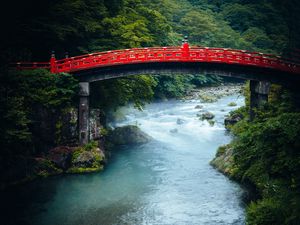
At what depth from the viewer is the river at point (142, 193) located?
83.2 feet

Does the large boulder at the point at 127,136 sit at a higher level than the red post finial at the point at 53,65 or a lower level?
lower

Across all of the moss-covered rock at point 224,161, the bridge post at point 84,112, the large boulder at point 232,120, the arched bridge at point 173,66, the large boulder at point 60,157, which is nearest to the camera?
the moss-covered rock at point 224,161

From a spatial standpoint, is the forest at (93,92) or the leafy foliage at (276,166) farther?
the forest at (93,92)

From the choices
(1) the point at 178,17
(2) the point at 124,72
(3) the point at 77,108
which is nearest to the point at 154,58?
(2) the point at 124,72

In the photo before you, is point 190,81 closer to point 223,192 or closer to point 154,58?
point 154,58

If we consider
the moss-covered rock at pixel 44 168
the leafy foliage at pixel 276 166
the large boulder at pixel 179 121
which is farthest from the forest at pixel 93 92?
the large boulder at pixel 179 121

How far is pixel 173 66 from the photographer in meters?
36.9

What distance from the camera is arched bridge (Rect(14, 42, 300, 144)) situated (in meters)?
35.4

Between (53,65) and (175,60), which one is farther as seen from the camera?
(53,65)

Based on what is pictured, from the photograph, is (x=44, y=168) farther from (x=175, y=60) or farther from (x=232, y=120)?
(x=232, y=120)

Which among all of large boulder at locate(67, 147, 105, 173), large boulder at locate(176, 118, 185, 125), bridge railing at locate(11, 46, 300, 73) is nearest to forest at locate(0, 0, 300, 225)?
bridge railing at locate(11, 46, 300, 73)

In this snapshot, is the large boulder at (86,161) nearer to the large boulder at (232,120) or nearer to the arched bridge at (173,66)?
the arched bridge at (173,66)

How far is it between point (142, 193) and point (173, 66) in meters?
12.6

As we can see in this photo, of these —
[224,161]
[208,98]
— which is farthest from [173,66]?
[208,98]
